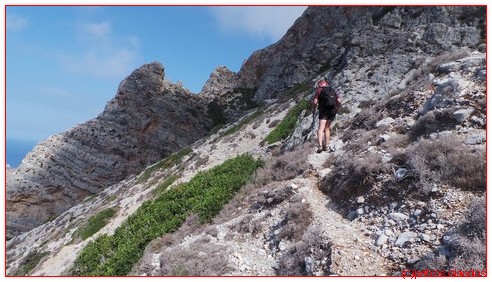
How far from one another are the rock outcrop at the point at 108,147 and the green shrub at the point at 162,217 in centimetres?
3632

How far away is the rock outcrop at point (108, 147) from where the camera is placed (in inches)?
1898

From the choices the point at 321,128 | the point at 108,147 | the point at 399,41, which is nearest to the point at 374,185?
the point at 321,128

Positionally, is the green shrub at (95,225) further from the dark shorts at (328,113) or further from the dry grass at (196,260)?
the dark shorts at (328,113)

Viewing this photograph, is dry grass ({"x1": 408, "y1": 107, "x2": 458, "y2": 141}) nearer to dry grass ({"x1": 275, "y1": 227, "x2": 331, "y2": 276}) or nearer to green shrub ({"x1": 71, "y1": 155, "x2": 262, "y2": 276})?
dry grass ({"x1": 275, "y1": 227, "x2": 331, "y2": 276})

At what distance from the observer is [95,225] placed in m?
25.8

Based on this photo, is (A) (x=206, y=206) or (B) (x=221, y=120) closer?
(A) (x=206, y=206)

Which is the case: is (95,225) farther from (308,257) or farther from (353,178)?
(308,257)

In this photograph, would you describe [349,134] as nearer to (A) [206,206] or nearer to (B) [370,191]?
(B) [370,191]

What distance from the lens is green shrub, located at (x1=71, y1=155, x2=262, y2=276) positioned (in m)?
13.6

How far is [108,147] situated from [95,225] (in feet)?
100.0

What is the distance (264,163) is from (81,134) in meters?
43.9

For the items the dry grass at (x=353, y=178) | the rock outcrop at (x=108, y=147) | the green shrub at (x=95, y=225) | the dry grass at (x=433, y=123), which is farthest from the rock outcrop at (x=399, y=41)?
the rock outcrop at (x=108, y=147)

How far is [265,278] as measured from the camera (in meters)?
8.21

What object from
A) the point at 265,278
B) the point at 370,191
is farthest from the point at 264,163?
the point at 265,278
